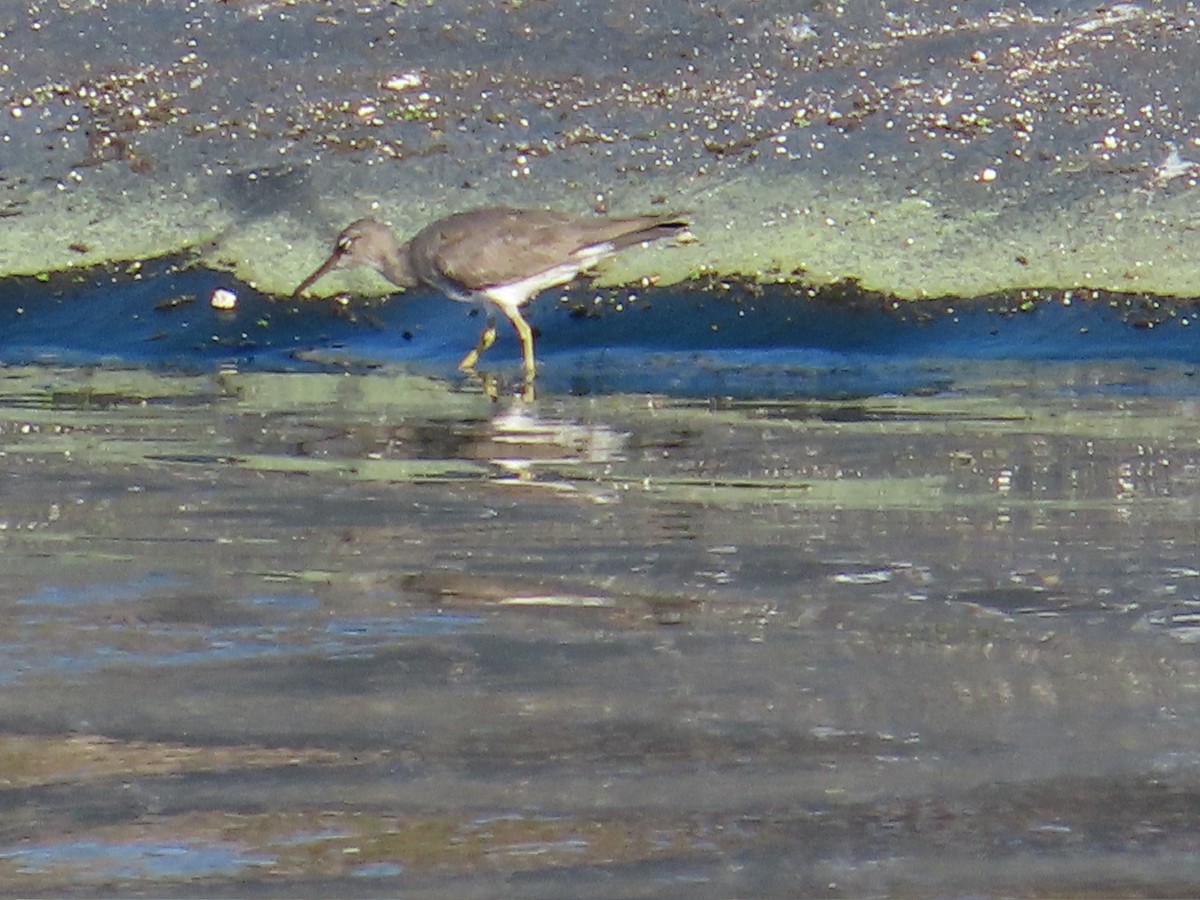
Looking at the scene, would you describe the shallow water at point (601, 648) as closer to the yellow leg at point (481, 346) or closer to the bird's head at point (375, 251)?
the yellow leg at point (481, 346)

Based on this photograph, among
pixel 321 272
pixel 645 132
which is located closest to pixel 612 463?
pixel 321 272

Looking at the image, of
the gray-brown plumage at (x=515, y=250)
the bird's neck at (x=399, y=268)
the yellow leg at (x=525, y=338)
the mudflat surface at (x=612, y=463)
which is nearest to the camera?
the mudflat surface at (x=612, y=463)

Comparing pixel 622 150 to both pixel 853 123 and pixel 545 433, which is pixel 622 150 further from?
pixel 545 433

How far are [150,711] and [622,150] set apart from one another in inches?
300

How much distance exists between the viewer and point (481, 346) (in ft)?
31.6

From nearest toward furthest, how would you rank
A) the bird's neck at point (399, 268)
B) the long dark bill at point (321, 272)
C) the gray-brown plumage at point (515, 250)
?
the gray-brown plumage at point (515, 250)
the bird's neck at point (399, 268)
the long dark bill at point (321, 272)

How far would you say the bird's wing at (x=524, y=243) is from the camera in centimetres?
942

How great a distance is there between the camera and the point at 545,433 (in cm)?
698

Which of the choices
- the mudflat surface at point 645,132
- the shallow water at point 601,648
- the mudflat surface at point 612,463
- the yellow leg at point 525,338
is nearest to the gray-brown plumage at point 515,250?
the yellow leg at point 525,338

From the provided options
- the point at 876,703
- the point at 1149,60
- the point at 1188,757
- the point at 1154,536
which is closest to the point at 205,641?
the point at 876,703

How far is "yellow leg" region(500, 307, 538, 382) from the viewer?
363 inches

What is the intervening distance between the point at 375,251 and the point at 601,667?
20.8 feet

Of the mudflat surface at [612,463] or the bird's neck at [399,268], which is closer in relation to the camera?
the mudflat surface at [612,463]

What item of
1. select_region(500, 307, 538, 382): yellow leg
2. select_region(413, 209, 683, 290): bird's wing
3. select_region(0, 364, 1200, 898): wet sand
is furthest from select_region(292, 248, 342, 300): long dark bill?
select_region(0, 364, 1200, 898): wet sand
